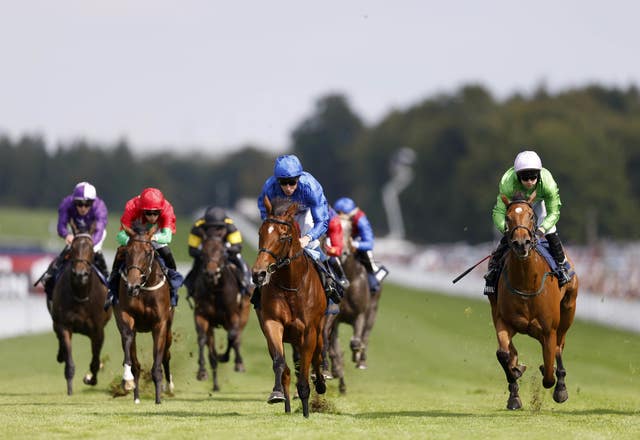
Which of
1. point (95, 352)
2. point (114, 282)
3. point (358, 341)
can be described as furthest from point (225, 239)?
point (114, 282)

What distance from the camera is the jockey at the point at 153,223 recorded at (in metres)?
15.2

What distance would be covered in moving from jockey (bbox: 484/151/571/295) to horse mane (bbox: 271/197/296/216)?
8.32 ft

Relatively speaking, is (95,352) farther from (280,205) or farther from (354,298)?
(280,205)

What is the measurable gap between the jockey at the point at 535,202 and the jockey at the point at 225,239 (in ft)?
19.0

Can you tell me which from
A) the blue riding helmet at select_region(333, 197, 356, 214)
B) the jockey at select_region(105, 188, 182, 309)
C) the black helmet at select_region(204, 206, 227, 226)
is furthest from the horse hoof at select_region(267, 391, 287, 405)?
the blue riding helmet at select_region(333, 197, 356, 214)

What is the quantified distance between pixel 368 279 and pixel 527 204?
7088 mm

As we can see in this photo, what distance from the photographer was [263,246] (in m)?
12.2

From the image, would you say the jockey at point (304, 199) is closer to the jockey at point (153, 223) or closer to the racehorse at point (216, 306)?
the jockey at point (153, 223)

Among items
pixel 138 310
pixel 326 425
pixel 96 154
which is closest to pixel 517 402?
pixel 326 425

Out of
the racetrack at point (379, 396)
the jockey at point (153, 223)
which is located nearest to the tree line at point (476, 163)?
the racetrack at point (379, 396)

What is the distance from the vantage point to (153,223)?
15.5 metres

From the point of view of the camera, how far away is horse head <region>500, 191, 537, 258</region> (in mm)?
13070

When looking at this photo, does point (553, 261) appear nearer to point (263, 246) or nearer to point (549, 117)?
point (263, 246)

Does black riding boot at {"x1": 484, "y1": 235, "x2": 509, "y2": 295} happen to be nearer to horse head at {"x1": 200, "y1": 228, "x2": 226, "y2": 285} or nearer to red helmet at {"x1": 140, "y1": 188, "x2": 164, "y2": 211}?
red helmet at {"x1": 140, "y1": 188, "x2": 164, "y2": 211}
